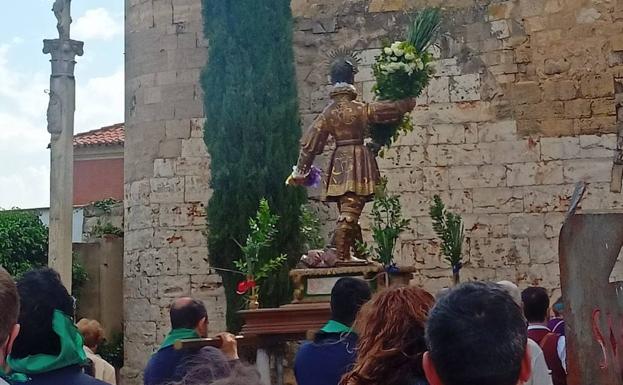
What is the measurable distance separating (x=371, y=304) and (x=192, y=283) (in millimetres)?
8512

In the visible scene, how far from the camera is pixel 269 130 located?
1038 centimetres

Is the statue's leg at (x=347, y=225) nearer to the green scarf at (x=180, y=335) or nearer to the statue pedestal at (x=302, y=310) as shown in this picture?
the statue pedestal at (x=302, y=310)

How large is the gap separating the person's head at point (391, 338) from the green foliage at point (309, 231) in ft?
19.3

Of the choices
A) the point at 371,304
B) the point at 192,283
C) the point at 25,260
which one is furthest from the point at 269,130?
the point at 371,304

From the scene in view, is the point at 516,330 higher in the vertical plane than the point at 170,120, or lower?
lower

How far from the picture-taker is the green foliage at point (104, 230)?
523 inches

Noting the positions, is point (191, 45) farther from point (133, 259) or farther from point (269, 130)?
point (133, 259)

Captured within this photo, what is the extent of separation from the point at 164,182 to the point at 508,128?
13.1 feet

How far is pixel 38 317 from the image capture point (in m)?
2.93

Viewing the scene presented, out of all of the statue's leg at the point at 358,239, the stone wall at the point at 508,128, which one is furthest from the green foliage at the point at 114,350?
the statue's leg at the point at 358,239

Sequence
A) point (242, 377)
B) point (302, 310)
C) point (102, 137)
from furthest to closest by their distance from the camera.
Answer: point (102, 137) → point (302, 310) → point (242, 377)

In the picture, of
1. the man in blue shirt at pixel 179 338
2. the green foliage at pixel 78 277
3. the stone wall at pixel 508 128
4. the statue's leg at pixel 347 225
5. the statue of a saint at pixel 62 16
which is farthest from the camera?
the green foliage at pixel 78 277

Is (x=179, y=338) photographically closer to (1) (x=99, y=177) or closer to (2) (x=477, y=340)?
(2) (x=477, y=340)

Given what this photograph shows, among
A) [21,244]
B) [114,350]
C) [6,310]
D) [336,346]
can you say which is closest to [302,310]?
[336,346]
